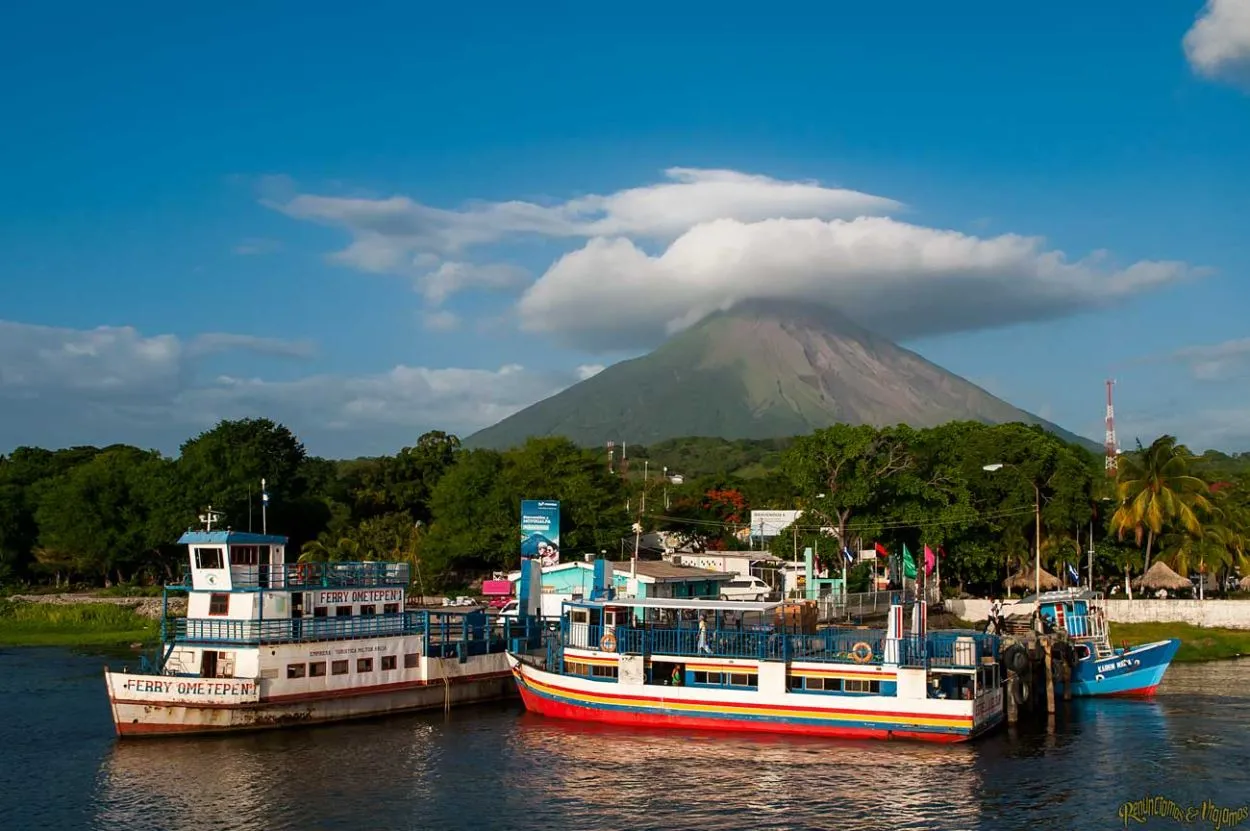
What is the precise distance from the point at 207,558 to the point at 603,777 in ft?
53.0

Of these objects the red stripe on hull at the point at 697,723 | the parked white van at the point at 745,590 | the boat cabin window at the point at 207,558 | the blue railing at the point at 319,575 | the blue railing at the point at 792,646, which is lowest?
the red stripe on hull at the point at 697,723

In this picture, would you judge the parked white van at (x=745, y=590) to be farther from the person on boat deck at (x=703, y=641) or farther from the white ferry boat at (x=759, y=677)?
the person on boat deck at (x=703, y=641)

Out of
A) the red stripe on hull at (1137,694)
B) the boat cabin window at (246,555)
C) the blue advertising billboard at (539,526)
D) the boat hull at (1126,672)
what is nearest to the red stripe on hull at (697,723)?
the boat cabin window at (246,555)

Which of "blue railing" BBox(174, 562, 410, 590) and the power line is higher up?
the power line

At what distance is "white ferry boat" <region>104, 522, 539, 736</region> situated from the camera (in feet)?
118

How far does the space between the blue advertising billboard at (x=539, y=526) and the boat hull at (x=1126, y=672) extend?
3131 cm

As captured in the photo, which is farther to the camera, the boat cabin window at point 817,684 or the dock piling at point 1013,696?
the dock piling at point 1013,696

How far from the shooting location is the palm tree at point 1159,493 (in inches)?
2512

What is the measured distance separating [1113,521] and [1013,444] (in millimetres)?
8016

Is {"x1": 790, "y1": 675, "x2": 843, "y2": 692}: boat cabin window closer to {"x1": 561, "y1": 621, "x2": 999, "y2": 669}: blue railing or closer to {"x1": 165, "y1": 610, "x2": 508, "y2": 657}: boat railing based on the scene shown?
{"x1": 561, "y1": 621, "x2": 999, "y2": 669}: blue railing

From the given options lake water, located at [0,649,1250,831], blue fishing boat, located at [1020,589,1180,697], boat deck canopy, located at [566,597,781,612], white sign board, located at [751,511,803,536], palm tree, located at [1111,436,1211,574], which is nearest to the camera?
lake water, located at [0,649,1250,831]

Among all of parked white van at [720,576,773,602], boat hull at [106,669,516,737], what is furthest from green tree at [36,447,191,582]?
boat hull at [106,669,516,737]

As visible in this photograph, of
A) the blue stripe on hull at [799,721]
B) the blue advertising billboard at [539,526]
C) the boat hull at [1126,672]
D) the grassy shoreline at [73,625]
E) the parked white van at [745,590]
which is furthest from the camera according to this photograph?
the blue advertising billboard at [539,526]

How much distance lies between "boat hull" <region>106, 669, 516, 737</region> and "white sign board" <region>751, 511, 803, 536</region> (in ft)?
197
